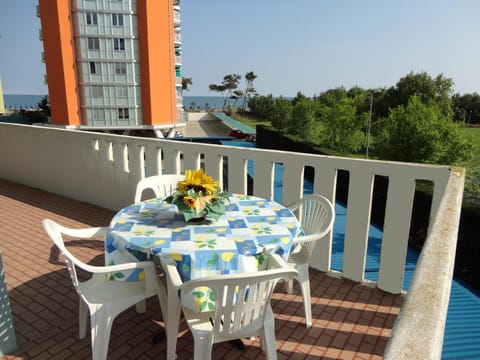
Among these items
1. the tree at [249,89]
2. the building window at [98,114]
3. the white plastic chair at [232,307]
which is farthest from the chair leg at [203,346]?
the tree at [249,89]

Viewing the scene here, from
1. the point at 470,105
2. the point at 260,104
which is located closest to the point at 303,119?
the point at 260,104

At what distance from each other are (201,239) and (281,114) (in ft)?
95.0

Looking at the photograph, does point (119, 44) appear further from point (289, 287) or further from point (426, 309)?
point (426, 309)

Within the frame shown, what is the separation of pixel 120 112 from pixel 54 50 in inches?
255

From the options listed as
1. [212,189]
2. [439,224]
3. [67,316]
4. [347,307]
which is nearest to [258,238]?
[212,189]

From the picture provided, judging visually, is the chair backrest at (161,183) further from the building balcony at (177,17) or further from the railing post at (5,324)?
the building balcony at (177,17)

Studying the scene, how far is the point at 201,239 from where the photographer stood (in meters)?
1.80

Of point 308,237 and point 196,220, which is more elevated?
point 196,220

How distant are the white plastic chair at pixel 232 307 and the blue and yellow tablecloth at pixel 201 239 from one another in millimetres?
93

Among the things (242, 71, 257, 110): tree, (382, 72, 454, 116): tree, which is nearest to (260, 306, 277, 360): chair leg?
(382, 72, 454, 116): tree

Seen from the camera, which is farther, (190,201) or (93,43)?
(93,43)

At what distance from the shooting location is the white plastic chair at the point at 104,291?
1690 millimetres

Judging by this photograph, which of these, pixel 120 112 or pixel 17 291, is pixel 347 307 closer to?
pixel 17 291

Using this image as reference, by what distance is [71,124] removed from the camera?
26.2m
